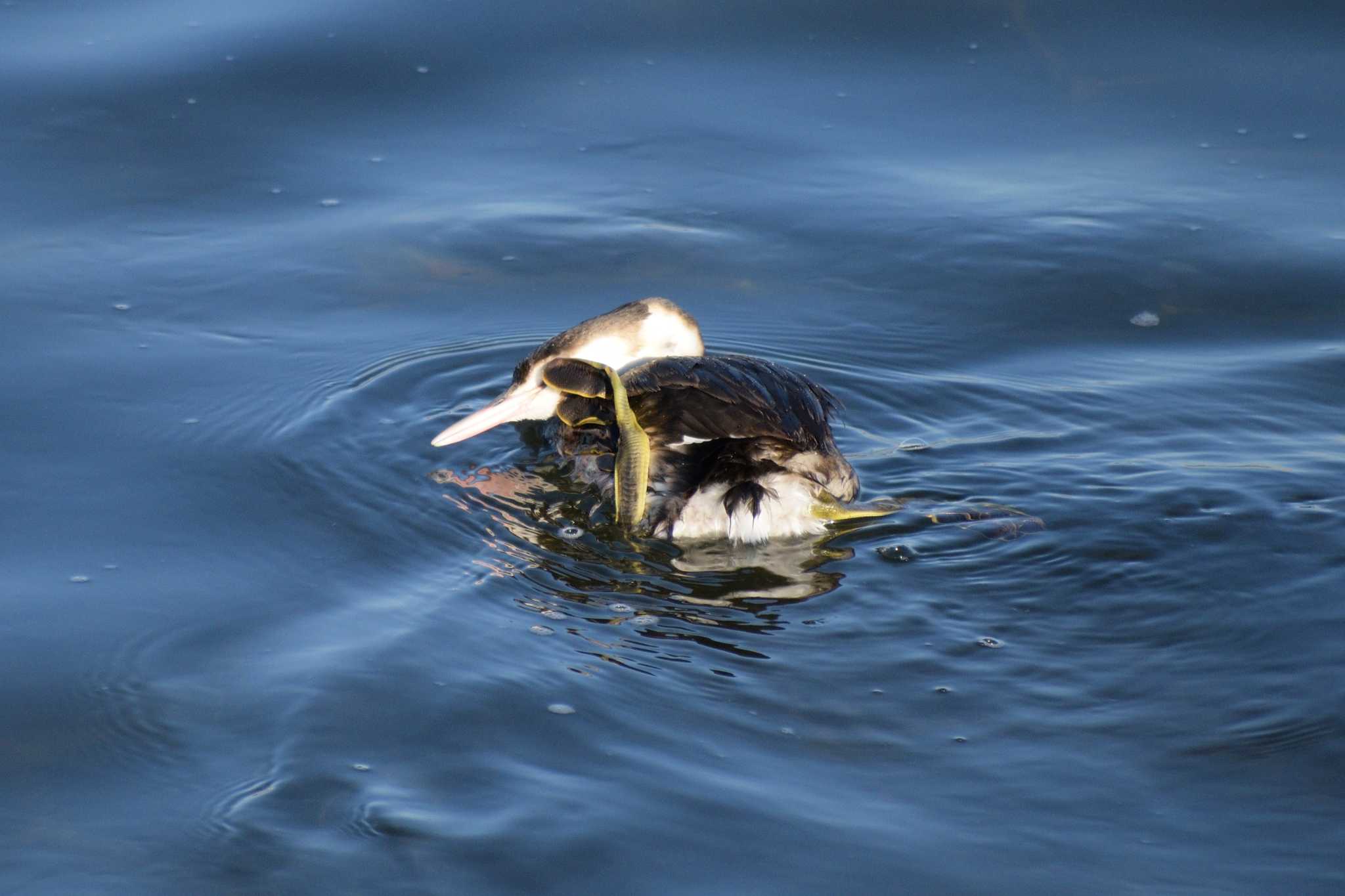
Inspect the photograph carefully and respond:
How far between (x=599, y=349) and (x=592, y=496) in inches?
29.1

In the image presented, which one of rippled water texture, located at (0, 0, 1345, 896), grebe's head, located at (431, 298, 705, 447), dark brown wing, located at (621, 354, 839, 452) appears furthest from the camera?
grebe's head, located at (431, 298, 705, 447)

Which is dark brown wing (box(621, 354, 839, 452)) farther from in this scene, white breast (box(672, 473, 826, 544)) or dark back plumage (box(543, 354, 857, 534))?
white breast (box(672, 473, 826, 544))

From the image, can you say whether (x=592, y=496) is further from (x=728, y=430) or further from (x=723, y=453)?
(x=728, y=430)

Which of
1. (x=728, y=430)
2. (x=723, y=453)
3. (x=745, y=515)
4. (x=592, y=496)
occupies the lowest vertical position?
(x=592, y=496)

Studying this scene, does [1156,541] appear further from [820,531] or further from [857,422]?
[857,422]

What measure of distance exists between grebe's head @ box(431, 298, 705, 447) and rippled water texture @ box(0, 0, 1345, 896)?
0.15 m

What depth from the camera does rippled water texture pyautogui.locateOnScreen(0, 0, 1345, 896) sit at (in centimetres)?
354

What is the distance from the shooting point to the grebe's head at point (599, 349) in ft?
19.1

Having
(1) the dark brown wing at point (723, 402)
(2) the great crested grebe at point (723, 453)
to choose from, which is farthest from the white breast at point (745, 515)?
(1) the dark brown wing at point (723, 402)

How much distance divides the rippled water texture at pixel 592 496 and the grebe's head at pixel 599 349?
0.15 meters

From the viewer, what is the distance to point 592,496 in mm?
5387

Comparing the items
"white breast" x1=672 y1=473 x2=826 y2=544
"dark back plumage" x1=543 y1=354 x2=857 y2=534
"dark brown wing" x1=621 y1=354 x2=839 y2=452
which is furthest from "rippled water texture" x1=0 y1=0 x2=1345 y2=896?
"dark brown wing" x1=621 y1=354 x2=839 y2=452

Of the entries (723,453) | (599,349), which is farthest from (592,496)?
(599,349)

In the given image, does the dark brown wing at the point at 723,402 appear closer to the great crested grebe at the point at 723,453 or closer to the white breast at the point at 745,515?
the great crested grebe at the point at 723,453
